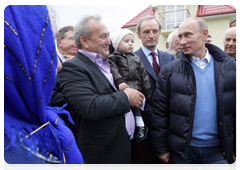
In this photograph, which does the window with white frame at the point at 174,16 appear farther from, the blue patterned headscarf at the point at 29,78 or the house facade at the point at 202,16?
the blue patterned headscarf at the point at 29,78

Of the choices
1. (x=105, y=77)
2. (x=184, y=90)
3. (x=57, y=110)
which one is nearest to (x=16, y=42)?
(x=57, y=110)

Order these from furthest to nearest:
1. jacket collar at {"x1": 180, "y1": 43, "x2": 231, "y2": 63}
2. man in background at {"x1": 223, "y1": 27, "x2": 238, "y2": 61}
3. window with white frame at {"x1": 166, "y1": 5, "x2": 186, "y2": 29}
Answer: window with white frame at {"x1": 166, "y1": 5, "x2": 186, "y2": 29} → man in background at {"x1": 223, "y1": 27, "x2": 238, "y2": 61} → jacket collar at {"x1": 180, "y1": 43, "x2": 231, "y2": 63}

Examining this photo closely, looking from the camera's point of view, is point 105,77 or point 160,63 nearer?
point 105,77

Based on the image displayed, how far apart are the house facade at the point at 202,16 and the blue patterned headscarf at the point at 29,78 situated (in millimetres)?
11981

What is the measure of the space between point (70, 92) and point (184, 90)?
1.19 m

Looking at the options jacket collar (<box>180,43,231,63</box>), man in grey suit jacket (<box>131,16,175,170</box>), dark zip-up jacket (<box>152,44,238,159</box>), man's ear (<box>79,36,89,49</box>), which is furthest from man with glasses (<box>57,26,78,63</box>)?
jacket collar (<box>180,43,231,63</box>)

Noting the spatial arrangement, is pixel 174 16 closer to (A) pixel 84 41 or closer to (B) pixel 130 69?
(B) pixel 130 69

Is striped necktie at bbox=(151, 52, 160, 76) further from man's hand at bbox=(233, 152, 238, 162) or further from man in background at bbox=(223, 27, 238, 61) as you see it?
man in background at bbox=(223, 27, 238, 61)

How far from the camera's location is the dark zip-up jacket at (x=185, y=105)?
1866 millimetres

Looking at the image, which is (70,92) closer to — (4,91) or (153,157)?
(4,91)

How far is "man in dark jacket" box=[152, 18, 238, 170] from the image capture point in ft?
6.15

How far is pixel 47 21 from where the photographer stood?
0.74 meters

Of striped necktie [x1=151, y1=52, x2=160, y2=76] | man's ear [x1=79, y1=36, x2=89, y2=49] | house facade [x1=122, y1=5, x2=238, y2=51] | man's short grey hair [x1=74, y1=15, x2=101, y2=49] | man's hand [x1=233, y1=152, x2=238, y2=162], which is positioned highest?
house facade [x1=122, y1=5, x2=238, y2=51]

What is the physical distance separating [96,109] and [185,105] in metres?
0.98
